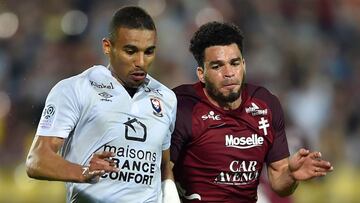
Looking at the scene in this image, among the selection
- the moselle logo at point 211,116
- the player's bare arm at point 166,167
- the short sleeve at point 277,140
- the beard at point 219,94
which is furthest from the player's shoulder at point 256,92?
the player's bare arm at point 166,167

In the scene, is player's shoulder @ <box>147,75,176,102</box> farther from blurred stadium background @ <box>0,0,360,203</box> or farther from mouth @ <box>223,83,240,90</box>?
blurred stadium background @ <box>0,0,360,203</box>

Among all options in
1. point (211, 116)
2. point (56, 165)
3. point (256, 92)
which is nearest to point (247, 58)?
point (256, 92)

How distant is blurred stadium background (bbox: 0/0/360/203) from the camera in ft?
33.6

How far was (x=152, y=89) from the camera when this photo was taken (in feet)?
19.6

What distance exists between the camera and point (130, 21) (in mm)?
5707

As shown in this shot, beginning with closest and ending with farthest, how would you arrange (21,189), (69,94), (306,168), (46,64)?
(69,94)
(306,168)
(21,189)
(46,64)

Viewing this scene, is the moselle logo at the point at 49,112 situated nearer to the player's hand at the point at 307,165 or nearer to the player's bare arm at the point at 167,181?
the player's bare arm at the point at 167,181

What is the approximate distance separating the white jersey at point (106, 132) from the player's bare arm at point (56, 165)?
0.07 metres

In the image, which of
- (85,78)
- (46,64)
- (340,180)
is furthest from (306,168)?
(46,64)

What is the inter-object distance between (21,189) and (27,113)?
900 mm

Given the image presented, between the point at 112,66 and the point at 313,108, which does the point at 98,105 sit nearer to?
the point at 112,66

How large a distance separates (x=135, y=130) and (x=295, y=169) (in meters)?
1.08

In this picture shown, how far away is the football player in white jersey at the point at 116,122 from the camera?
5508mm

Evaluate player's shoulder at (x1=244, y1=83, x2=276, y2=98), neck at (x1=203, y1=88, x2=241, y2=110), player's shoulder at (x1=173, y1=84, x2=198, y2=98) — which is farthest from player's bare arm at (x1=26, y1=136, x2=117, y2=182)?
player's shoulder at (x1=244, y1=83, x2=276, y2=98)
